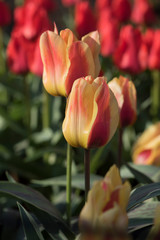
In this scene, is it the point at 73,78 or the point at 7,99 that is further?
the point at 7,99

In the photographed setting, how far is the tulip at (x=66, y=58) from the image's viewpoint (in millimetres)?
761

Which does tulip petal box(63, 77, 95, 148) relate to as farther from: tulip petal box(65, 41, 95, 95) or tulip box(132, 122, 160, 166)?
tulip box(132, 122, 160, 166)

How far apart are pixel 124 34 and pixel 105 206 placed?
113cm

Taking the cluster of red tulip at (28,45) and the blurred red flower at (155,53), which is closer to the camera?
the cluster of red tulip at (28,45)

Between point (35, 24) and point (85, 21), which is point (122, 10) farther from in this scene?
point (35, 24)

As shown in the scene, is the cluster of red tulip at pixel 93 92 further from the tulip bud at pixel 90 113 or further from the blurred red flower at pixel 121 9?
the blurred red flower at pixel 121 9

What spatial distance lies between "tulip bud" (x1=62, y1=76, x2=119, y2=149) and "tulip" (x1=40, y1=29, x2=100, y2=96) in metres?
0.08

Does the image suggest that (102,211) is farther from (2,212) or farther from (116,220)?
(2,212)

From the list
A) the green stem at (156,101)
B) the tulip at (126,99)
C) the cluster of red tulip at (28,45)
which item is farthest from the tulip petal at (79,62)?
the green stem at (156,101)

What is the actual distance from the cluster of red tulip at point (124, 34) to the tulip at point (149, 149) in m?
0.46

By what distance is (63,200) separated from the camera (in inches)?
46.3

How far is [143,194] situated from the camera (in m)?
0.79

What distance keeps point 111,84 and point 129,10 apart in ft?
4.68

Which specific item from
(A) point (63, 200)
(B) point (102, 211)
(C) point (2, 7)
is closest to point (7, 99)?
(C) point (2, 7)
